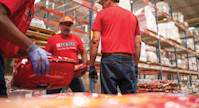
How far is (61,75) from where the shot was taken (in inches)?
34.5

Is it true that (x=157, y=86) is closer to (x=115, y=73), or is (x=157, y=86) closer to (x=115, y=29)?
(x=115, y=73)

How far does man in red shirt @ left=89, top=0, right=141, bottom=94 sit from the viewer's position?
1.79 metres

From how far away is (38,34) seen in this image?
9.94ft

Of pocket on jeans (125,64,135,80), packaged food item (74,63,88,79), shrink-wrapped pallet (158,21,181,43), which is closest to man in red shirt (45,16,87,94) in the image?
pocket on jeans (125,64,135,80)

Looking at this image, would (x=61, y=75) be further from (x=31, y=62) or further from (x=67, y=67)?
(x=31, y=62)

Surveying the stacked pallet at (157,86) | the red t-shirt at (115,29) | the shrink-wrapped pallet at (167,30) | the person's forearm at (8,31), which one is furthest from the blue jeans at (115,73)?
the shrink-wrapped pallet at (167,30)

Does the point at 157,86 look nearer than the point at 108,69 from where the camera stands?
No

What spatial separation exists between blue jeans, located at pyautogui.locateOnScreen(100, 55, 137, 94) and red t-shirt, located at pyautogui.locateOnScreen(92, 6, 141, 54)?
115 mm

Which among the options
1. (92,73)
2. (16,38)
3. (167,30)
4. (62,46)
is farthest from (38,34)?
(167,30)

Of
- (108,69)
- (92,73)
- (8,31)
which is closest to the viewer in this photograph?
(8,31)

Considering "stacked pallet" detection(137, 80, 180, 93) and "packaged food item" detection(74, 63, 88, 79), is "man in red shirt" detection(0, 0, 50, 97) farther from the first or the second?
"stacked pallet" detection(137, 80, 180, 93)

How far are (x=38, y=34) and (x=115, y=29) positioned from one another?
185cm

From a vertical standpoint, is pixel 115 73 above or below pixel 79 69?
below

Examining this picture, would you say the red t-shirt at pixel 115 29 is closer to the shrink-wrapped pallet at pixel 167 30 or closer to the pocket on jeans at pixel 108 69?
the pocket on jeans at pixel 108 69
